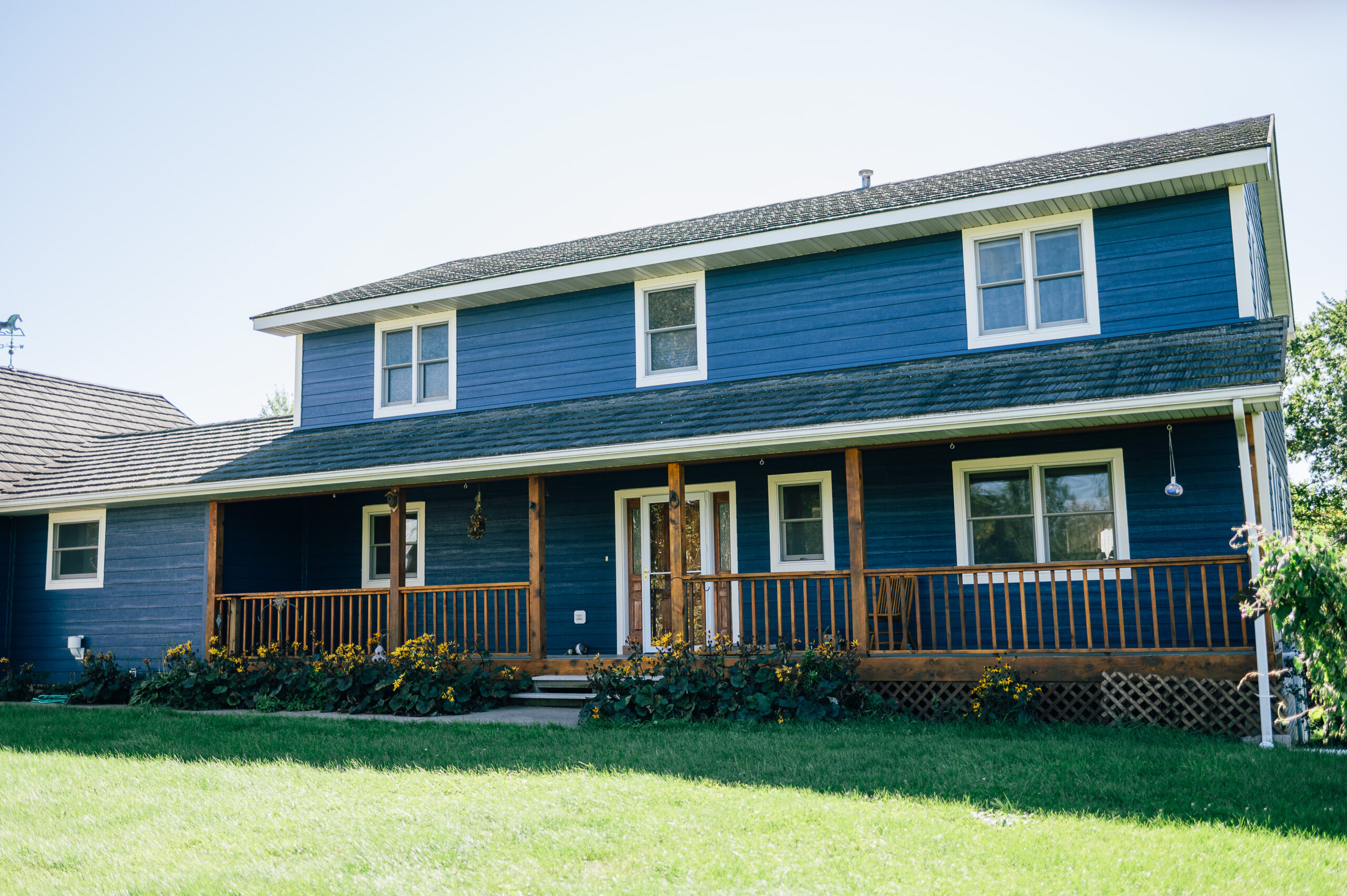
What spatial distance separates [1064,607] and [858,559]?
2421 millimetres

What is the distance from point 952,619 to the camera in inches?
457

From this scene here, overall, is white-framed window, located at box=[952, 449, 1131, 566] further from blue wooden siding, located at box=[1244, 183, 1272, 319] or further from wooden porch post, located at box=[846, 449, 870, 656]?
blue wooden siding, located at box=[1244, 183, 1272, 319]

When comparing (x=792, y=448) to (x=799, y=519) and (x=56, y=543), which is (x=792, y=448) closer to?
(x=799, y=519)

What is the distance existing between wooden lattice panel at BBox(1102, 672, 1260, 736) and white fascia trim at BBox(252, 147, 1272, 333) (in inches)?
195

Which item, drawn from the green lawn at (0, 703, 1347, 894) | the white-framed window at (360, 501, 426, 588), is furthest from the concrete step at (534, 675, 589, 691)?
the white-framed window at (360, 501, 426, 588)

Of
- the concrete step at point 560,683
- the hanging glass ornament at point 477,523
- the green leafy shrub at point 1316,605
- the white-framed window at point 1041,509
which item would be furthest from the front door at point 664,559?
the green leafy shrub at point 1316,605

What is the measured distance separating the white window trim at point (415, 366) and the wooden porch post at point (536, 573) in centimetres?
273

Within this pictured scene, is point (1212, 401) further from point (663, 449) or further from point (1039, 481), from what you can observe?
point (663, 449)

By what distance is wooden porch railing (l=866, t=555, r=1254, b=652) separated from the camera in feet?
31.4

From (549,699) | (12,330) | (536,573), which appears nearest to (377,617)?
(536,573)

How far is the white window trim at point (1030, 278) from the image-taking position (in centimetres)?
1118

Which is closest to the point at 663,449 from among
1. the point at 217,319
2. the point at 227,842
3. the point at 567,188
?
the point at 227,842

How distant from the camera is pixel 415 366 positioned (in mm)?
14773

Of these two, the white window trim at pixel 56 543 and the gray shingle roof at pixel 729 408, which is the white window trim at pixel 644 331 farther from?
the white window trim at pixel 56 543
